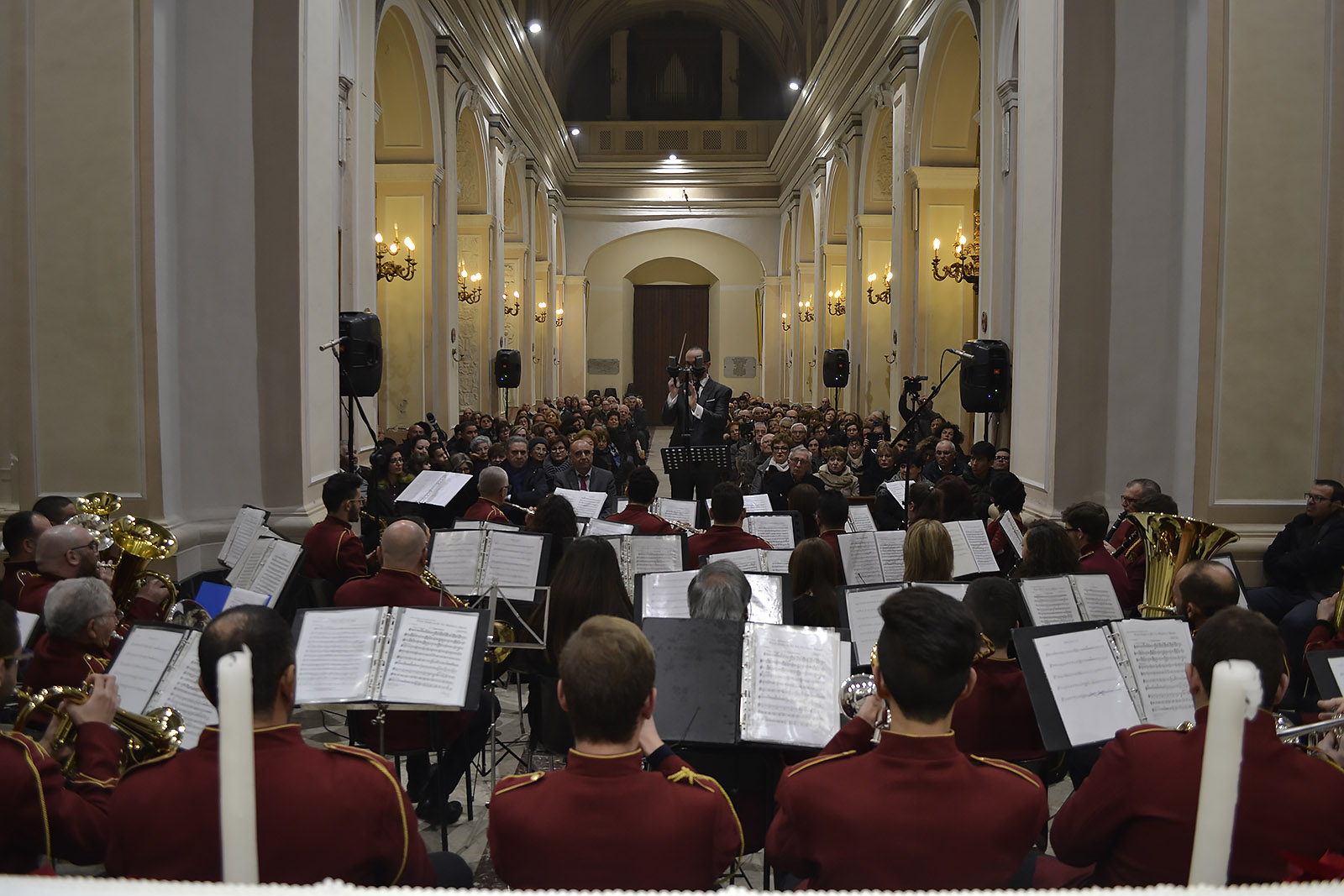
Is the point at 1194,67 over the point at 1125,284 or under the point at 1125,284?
over

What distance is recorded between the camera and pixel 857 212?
16.9 meters

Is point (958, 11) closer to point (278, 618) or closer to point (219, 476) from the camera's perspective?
point (219, 476)

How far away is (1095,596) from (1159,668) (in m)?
1.16

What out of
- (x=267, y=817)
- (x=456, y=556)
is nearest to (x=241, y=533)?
(x=456, y=556)

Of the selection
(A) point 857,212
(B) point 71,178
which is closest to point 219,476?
(B) point 71,178

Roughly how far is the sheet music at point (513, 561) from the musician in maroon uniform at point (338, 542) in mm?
1035

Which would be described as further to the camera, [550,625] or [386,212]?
[386,212]

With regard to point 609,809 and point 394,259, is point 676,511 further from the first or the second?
point 394,259

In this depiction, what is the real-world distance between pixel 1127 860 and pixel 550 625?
249cm

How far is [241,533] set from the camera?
5883mm

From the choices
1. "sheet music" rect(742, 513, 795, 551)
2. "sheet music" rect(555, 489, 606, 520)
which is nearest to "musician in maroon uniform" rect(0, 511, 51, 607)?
"sheet music" rect(555, 489, 606, 520)

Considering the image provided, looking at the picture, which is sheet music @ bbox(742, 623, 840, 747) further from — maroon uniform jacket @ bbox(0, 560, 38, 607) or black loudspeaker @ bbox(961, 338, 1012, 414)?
black loudspeaker @ bbox(961, 338, 1012, 414)

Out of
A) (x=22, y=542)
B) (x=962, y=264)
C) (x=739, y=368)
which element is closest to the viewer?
(x=22, y=542)

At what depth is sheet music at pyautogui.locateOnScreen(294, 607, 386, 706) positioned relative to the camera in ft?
11.4
